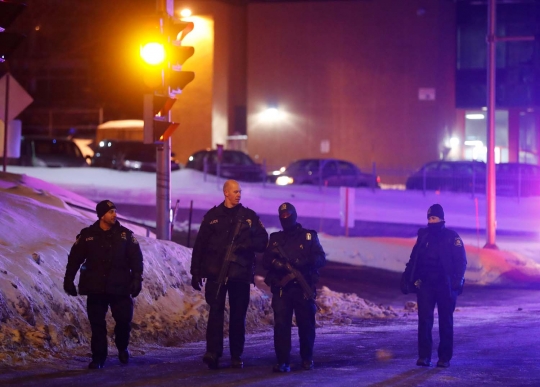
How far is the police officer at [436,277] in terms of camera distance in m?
8.48

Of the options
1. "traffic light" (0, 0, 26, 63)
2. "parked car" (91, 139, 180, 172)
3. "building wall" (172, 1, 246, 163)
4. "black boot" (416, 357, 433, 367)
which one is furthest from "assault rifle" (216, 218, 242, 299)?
"building wall" (172, 1, 246, 163)

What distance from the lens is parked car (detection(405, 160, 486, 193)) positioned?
3200cm

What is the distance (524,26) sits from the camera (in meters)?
44.2

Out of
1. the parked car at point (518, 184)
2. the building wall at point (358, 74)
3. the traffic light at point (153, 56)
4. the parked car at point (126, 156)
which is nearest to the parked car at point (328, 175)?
the parked car at point (126, 156)

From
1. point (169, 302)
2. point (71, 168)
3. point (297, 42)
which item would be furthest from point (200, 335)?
point (297, 42)

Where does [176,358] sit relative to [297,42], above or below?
below

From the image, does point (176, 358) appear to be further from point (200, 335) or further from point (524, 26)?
point (524, 26)

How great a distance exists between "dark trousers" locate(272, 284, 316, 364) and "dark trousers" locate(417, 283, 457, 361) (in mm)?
1116

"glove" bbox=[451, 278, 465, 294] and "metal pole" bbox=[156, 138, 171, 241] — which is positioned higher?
"metal pole" bbox=[156, 138, 171, 241]

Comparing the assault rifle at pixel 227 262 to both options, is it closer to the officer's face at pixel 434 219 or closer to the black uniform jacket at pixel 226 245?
the black uniform jacket at pixel 226 245

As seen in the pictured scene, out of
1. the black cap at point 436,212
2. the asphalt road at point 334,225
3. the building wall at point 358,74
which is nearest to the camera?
the black cap at point 436,212

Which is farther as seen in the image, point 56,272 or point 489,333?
point 489,333

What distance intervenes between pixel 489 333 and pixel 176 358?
414 cm

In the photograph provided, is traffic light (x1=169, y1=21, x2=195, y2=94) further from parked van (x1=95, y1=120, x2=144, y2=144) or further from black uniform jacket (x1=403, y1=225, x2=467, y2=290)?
parked van (x1=95, y1=120, x2=144, y2=144)
